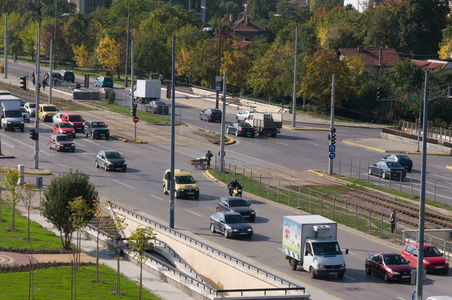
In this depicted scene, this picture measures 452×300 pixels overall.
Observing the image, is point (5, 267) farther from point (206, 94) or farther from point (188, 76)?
point (188, 76)

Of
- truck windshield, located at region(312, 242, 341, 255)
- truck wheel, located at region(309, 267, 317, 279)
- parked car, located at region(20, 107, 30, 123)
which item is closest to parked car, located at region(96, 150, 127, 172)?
parked car, located at region(20, 107, 30, 123)

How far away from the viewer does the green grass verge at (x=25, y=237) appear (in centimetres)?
3606

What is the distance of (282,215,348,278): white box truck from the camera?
104 feet

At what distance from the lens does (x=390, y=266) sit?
31.7 metres

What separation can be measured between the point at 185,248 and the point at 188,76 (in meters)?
80.9

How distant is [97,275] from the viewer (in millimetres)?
31047

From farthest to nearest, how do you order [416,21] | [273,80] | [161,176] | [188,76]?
[416,21], [188,76], [273,80], [161,176]

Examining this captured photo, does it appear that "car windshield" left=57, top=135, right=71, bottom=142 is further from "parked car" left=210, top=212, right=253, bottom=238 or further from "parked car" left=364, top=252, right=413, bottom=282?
"parked car" left=364, top=252, right=413, bottom=282

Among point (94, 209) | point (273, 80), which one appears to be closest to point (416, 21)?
point (273, 80)

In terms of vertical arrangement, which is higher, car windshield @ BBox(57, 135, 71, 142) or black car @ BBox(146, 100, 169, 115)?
black car @ BBox(146, 100, 169, 115)

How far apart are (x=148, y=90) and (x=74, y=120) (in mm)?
20649

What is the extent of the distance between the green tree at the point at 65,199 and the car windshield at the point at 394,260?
A: 44.1 ft

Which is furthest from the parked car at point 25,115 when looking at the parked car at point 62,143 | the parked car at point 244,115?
the parked car at point 244,115

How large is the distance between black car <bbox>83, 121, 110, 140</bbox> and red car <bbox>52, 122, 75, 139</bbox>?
1627 millimetres
